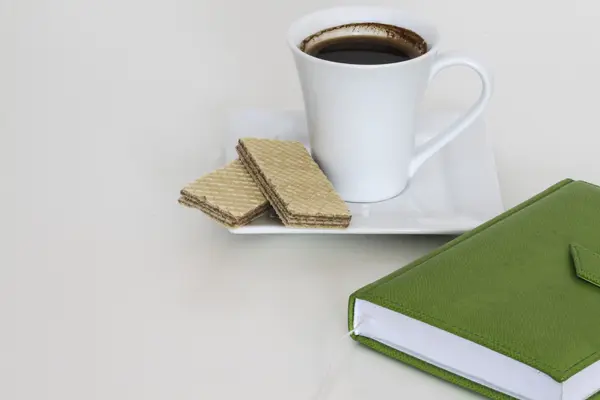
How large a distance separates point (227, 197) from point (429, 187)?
21 cm

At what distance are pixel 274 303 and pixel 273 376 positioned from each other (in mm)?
104

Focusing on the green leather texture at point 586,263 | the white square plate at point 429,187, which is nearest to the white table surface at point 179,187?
the white square plate at point 429,187

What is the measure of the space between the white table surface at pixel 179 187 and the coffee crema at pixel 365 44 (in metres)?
0.17

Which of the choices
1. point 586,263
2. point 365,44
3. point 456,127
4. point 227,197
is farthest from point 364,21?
point 586,263

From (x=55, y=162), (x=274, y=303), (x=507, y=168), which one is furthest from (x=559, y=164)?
(x=55, y=162)

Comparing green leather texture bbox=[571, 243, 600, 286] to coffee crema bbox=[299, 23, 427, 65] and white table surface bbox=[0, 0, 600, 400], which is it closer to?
white table surface bbox=[0, 0, 600, 400]

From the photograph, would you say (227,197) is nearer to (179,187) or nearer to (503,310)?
(179,187)

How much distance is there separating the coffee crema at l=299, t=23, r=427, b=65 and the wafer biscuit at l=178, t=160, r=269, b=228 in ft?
0.47

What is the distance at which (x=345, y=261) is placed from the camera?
1.10 meters

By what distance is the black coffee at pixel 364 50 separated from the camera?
1153mm

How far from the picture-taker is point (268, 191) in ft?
3.58

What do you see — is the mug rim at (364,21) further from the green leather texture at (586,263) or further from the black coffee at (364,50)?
the green leather texture at (586,263)

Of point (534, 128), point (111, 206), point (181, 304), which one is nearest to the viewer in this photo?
point (181, 304)

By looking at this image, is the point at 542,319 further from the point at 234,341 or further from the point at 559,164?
the point at 559,164
